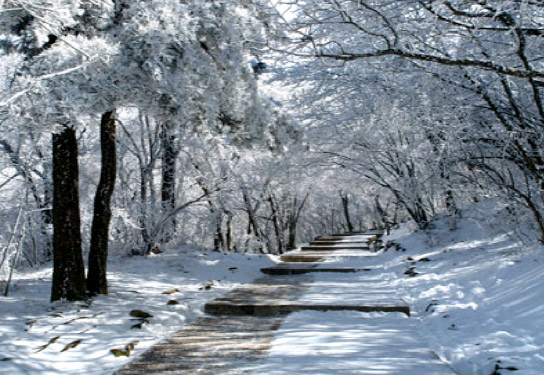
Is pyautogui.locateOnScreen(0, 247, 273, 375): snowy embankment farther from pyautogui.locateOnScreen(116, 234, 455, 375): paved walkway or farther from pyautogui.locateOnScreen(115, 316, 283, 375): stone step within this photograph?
pyautogui.locateOnScreen(116, 234, 455, 375): paved walkway

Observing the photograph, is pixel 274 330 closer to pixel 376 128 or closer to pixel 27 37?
pixel 27 37

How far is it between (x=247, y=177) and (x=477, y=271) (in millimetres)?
13901

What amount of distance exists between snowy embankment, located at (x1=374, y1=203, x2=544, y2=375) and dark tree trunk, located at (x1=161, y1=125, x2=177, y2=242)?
19.2 ft

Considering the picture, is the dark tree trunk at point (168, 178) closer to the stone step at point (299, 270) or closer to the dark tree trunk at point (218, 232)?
the dark tree trunk at point (218, 232)

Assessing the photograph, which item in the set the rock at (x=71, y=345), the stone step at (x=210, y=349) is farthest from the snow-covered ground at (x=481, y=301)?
the rock at (x=71, y=345)

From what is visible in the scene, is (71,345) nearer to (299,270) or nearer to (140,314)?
(140,314)

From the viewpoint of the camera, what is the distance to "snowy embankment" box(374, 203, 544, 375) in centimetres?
439

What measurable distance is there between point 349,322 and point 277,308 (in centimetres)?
133

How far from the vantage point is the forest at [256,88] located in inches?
222

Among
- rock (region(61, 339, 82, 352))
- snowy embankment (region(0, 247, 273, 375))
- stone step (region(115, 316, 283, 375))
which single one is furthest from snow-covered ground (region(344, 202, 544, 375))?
rock (region(61, 339, 82, 352))

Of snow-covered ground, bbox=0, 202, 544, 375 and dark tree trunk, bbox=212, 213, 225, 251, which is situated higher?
dark tree trunk, bbox=212, 213, 225, 251

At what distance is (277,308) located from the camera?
7340mm

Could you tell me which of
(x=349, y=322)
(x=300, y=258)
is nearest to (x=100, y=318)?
(x=349, y=322)

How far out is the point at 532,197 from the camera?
316 inches
